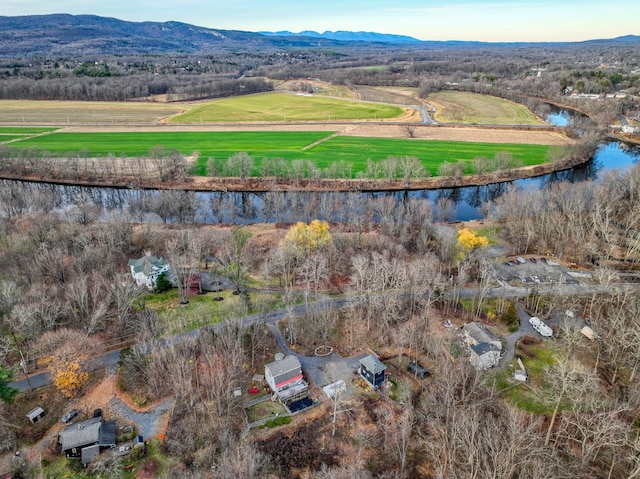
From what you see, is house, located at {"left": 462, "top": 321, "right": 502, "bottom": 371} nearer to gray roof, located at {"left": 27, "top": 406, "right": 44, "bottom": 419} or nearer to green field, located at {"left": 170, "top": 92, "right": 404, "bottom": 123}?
gray roof, located at {"left": 27, "top": 406, "right": 44, "bottom": 419}

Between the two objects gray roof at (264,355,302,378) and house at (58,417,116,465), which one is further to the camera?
gray roof at (264,355,302,378)

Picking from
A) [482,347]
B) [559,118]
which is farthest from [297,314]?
[559,118]

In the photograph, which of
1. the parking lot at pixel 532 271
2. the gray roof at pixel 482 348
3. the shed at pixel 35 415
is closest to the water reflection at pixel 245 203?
the parking lot at pixel 532 271

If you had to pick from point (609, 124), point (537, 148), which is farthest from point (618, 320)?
point (609, 124)

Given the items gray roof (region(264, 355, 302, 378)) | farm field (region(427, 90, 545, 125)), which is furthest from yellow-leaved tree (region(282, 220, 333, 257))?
farm field (region(427, 90, 545, 125))

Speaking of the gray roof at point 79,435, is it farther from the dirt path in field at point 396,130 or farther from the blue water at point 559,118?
the blue water at point 559,118

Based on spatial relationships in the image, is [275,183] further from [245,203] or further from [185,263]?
[185,263]

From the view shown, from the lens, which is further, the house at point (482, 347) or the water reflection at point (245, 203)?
the water reflection at point (245, 203)

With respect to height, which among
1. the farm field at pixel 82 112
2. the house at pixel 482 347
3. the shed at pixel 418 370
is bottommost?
the shed at pixel 418 370

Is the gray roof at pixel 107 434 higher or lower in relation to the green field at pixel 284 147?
lower
